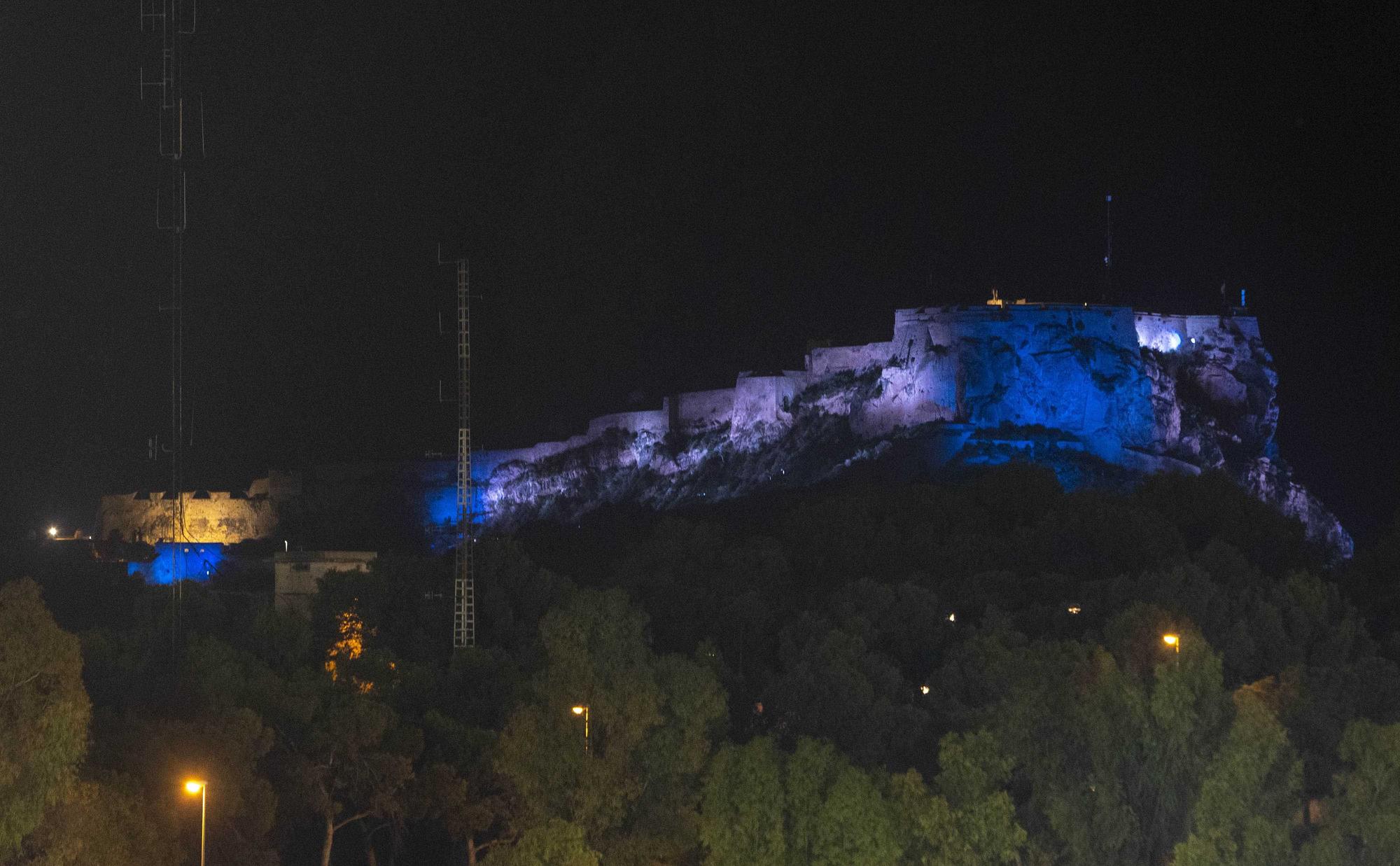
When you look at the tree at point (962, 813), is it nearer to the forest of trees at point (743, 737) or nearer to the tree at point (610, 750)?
the forest of trees at point (743, 737)

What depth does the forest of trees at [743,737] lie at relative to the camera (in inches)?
1487

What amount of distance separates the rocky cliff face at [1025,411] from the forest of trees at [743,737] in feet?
78.2

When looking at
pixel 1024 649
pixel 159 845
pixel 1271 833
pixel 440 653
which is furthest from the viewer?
pixel 440 653

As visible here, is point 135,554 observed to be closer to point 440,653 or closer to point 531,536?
point 531,536

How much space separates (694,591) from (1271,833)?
27.7m

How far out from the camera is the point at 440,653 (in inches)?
2293

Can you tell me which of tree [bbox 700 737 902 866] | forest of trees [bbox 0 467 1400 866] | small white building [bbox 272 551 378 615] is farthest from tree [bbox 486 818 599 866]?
small white building [bbox 272 551 378 615]

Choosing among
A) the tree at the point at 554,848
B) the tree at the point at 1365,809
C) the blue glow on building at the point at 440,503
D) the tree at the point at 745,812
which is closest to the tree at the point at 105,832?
the tree at the point at 554,848

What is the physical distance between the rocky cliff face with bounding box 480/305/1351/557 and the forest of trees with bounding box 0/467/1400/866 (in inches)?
938

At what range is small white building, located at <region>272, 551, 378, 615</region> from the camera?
72750 mm

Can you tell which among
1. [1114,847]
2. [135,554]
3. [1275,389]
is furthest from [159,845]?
[1275,389]

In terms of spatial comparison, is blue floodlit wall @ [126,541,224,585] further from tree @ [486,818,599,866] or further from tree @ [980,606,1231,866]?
tree @ [486,818,599,866]

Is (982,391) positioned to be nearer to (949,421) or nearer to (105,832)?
(949,421)

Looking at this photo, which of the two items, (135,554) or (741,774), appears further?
(135,554)
